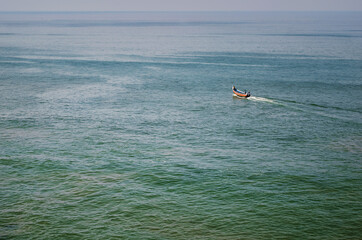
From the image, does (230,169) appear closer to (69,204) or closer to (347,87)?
(69,204)

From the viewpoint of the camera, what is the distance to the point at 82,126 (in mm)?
70500

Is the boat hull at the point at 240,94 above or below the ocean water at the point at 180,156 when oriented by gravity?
above

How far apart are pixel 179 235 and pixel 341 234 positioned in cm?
1556

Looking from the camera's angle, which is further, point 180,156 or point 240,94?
point 240,94

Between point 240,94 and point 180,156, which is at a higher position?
point 240,94

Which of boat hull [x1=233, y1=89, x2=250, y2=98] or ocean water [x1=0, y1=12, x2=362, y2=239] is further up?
boat hull [x1=233, y1=89, x2=250, y2=98]

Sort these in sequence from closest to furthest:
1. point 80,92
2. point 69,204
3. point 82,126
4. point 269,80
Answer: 1. point 69,204
2. point 82,126
3. point 80,92
4. point 269,80

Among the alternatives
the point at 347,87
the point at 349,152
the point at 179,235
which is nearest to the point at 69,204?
the point at 179,235

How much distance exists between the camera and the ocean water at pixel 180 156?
41.0 meters

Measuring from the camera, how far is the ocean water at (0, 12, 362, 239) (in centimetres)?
4097

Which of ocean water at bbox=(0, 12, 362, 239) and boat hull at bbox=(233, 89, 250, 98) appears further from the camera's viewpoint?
boat hull at bbox=(233, 89, 250, 98)

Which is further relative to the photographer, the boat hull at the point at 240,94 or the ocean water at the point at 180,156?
the boat hull at the point at 240,94

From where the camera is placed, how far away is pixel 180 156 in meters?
57.9

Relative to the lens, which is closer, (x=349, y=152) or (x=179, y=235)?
(x=179, y=235)
